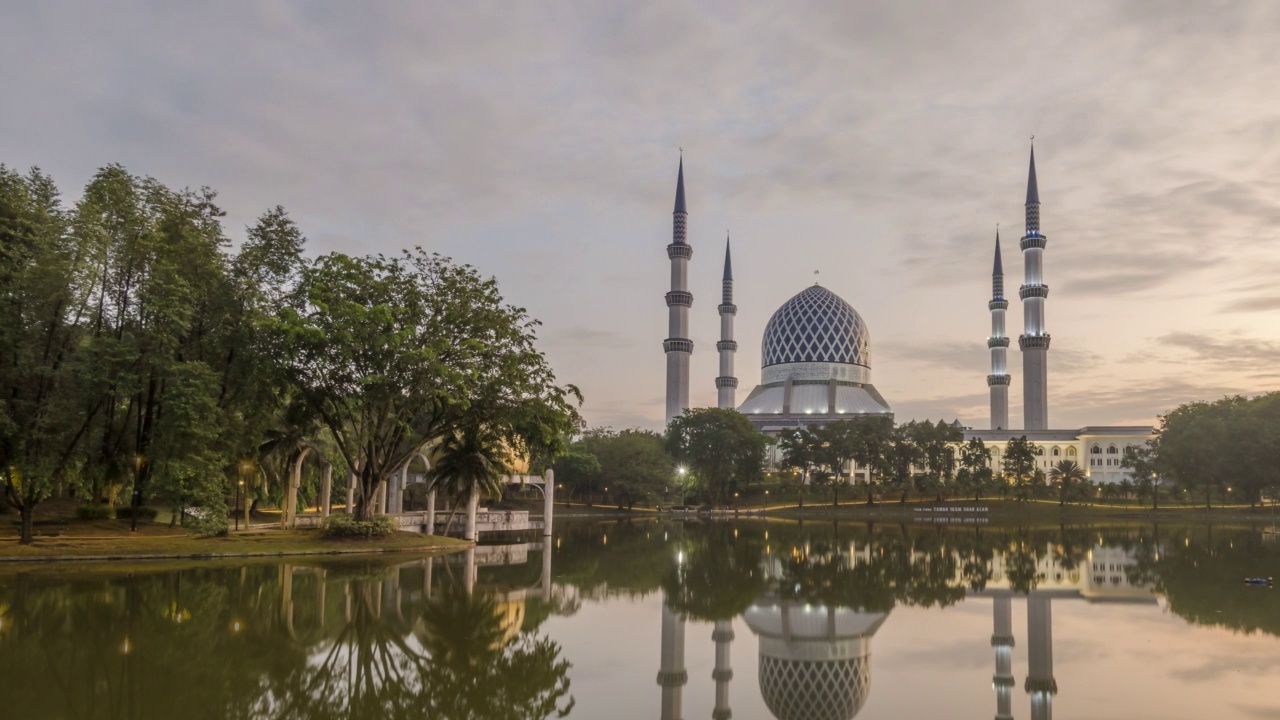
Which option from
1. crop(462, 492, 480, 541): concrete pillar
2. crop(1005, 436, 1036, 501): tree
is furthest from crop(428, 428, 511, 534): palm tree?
crop(1005, 436, 1036, 501): tree

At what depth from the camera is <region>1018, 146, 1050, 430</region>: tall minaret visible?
10081 centimetres

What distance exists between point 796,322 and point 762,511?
48623mm

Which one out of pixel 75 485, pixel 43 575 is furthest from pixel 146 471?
pixel 43 575

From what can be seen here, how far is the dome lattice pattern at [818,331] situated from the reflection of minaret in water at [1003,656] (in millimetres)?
102401

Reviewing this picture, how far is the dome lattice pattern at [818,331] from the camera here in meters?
122

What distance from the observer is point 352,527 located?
3253 cm

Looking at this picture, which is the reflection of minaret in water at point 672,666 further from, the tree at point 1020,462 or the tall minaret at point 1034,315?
the tall minaret at point 1034,315

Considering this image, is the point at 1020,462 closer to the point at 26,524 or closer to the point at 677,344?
the point at 677,344

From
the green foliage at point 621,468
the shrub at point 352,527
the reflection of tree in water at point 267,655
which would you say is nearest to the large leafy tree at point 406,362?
the shrub at point 352,527

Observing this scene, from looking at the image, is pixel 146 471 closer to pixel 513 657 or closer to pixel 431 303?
pixel 431 303

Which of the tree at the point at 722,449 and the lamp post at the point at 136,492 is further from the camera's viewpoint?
the tree at the point at 722,449

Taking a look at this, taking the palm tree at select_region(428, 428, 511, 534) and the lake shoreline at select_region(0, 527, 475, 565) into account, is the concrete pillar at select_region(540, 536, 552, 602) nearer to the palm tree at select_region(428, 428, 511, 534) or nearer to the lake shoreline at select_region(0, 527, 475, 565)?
the palm tree at select_region(428, 428, 511, 534)

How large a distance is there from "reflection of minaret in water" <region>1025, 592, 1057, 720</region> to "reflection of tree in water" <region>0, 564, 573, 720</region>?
5.36m

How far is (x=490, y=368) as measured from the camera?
112 feet
